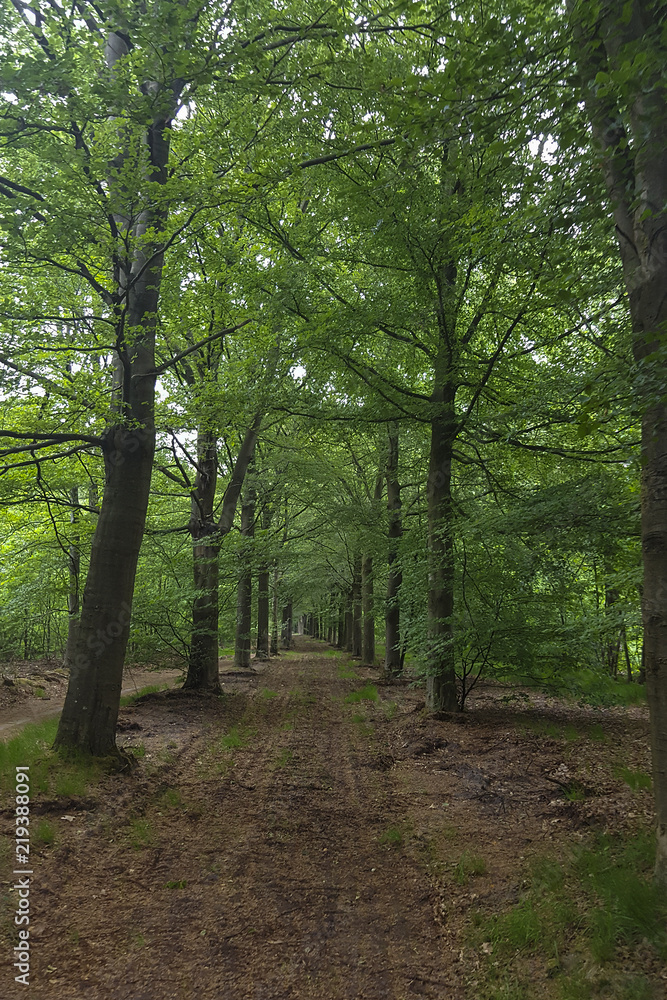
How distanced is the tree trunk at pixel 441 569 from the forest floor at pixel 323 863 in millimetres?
866

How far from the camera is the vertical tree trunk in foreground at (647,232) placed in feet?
10.3

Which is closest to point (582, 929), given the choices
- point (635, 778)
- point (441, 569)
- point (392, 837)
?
point (392, 837)

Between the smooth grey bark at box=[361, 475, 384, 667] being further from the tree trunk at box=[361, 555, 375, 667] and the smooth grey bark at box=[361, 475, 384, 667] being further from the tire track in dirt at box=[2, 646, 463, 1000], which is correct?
the tire track in dirt at box=[2, 646, 463, 1000]

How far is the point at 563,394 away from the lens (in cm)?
514

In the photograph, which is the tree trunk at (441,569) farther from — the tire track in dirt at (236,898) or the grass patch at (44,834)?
the grass patch at (44,834)

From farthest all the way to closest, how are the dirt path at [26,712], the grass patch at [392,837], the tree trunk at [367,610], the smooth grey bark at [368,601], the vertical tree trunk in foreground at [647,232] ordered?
1. the tree trunk at [367,610]
2. the smooth grey bark at [368,601]
3. the dirt path at [26,712]
4. the grass patch at [392,837]
5. the vertical tree trunk in foreground at [647,232]

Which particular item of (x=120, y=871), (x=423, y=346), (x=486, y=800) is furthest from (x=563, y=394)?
(x=120, y=871)

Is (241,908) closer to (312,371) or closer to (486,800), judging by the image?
(486,800)

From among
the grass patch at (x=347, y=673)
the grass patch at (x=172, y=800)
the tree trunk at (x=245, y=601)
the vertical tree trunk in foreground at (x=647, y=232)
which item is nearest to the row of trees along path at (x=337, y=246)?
the vertical tree trunk in foreground at (x=647, y=232)

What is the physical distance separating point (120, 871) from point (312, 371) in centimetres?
714

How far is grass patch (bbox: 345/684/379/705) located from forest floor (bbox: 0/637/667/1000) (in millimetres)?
3619

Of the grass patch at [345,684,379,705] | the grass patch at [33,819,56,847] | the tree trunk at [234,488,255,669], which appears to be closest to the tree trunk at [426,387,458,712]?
the grass patch at [345,684,379,705]

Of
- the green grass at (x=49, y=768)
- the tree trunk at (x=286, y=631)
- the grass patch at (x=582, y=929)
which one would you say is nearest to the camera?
the grass patch at (x=582, y=929)

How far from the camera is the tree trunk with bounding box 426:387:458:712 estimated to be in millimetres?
8000
